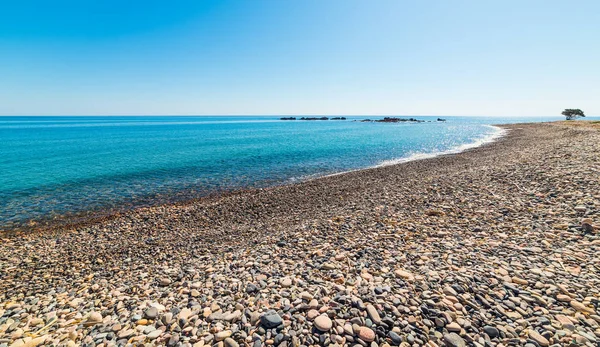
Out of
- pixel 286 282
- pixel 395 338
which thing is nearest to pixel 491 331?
pixel 395 338

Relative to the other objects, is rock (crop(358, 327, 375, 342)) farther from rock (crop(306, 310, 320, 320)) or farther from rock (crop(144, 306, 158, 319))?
rock (crop(144, 306, 158, 319))

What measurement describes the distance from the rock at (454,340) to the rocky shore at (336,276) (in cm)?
2

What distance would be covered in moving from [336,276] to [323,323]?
168 centimetres

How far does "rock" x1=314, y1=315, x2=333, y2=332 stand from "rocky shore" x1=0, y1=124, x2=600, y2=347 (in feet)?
0.12

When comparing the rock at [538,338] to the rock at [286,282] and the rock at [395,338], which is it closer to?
the rock at [395,338]

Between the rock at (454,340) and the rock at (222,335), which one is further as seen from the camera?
the rock at (222,335)

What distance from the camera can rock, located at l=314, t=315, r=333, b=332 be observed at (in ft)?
15.1

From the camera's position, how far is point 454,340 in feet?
13.5

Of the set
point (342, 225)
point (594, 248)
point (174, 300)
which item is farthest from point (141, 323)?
point (594, 248)

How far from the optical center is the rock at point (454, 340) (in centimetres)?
403

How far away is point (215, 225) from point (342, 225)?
21.0ft

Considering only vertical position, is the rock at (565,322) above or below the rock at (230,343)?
above

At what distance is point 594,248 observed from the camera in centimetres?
629

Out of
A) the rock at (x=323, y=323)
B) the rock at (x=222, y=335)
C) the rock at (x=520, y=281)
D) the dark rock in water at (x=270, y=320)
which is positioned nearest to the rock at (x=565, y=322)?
the rock at (x=520, y=281)
